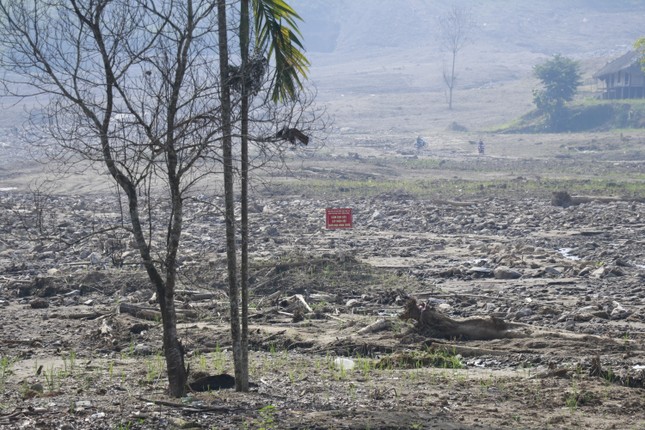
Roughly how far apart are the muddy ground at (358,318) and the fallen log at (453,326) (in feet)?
0.27

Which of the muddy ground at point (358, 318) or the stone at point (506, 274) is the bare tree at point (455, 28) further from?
the stone at point (506, 274)

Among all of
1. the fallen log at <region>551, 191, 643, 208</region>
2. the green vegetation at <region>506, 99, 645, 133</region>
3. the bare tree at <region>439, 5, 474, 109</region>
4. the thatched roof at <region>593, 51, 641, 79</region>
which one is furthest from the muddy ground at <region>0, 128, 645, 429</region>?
the bare tree at <region>439, 5, 474, 109</region>

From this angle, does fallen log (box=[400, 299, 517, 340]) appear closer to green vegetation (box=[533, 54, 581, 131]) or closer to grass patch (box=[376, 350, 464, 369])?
grass patch (box=[376, 350, 464, 369])

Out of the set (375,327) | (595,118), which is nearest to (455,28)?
(595,118)

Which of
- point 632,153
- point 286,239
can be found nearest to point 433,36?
point 632,153

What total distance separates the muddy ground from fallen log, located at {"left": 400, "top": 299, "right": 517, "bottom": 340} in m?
0.08

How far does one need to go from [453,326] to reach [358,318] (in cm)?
205

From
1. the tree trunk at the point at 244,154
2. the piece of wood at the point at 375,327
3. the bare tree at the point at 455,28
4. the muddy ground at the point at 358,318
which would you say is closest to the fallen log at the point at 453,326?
the muddy ground at the point at 358,318

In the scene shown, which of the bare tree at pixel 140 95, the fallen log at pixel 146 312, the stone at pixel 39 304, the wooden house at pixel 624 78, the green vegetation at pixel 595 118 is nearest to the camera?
the bare tree at pixel 140 95

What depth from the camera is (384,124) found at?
71250mm

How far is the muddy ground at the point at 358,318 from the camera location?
8.02 metres

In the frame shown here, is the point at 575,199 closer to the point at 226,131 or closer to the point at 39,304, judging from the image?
the point at 39,304

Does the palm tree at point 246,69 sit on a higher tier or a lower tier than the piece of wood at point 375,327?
higher

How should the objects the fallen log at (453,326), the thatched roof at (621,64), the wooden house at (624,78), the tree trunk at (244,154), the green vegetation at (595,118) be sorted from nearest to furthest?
the tree trunk at (244,154), the fallen log at (453,326), the green vegetation at (595,118), the wooden house at (624,78), the thatched roof at (621,64)
